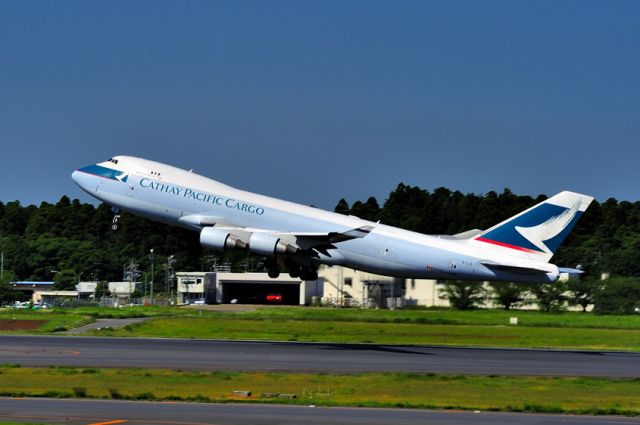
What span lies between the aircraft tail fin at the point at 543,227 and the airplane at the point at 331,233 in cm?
5

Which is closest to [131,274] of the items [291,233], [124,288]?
[124,288]

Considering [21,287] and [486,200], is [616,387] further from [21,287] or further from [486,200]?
[486,200]

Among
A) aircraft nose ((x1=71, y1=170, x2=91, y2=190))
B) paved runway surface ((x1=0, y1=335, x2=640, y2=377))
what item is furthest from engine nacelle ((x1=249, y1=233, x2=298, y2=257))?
aircraft nose ((x1=71, y1=170, x2=91, y2=190))

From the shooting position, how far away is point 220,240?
176ft

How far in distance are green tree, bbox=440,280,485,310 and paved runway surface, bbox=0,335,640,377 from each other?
22087 mm

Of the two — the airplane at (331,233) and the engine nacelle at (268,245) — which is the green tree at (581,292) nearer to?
the airplane at (331,233)

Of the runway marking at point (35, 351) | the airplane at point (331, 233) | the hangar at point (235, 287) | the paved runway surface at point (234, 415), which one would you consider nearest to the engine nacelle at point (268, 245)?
the airplane at point (331, 233)

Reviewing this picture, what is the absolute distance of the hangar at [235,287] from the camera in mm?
Result: 106250

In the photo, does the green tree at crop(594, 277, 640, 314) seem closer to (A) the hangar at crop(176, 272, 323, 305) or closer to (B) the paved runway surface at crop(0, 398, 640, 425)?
(A) the hangar at crop(176, 272, 323, 305)

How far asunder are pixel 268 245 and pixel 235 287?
5895cm

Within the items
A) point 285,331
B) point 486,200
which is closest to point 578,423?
point 285,331

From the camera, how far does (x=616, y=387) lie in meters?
38.9

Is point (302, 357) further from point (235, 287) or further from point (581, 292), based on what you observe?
point (235, 287)

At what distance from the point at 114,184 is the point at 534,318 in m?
31.4
